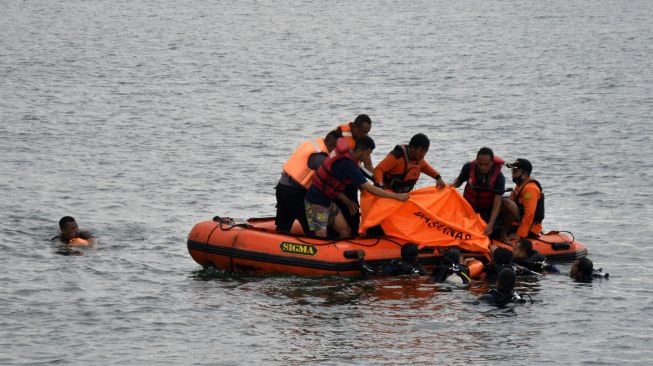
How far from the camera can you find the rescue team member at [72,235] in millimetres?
20297

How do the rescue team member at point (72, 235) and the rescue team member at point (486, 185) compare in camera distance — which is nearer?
the rescue team member at point (486, 185)

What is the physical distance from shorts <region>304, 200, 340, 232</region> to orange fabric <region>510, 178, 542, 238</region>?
9.51ft

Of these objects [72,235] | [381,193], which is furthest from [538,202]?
→ [72,235]

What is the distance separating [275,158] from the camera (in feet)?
98.2

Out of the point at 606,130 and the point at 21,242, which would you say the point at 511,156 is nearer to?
the point at 606,130

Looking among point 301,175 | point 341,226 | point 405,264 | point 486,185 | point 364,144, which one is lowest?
point 405,264

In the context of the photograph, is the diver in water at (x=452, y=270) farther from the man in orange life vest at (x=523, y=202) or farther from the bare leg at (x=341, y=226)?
the bare leg at (x=341, y=226)

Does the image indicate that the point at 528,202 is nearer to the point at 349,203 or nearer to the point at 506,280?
the point at 506,280

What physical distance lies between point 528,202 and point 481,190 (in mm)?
745

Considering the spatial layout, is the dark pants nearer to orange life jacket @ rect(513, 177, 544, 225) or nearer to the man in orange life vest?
the man in orange life vest

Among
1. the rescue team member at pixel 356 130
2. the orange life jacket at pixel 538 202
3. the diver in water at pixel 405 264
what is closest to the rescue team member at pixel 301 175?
the rescue team member at pixel 356 130

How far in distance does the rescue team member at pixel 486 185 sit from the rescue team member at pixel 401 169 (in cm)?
52

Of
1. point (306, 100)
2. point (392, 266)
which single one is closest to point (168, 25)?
point (306, 100)

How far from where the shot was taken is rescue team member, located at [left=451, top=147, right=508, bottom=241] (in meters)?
→ 18.3
